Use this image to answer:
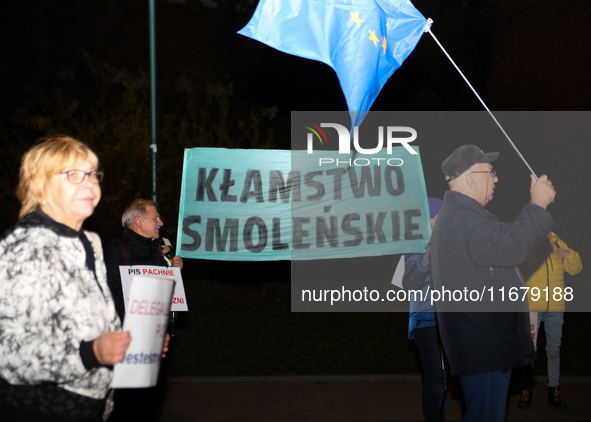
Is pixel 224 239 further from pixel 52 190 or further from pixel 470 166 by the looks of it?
pixel 52 190

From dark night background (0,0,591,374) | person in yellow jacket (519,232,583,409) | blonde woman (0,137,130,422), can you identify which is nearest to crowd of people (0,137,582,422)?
blonde woman (0,137,130,422)

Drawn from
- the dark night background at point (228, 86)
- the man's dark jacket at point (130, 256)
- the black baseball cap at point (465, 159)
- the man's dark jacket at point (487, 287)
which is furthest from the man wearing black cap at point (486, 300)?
the dark night background at point (228, 86)

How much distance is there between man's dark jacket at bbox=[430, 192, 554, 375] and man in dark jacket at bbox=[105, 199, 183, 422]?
2.55 meters

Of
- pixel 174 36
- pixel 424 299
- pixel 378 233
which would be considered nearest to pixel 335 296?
pixel 378 233

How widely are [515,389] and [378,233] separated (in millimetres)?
2748

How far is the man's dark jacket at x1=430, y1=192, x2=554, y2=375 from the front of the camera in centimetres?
320

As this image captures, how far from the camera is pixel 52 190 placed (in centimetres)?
242

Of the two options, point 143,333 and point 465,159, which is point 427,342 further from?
point 143,333

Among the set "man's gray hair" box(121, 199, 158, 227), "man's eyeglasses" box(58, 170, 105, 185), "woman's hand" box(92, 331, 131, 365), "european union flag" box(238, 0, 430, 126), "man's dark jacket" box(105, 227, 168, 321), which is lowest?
"woman's hand" box(92, 331, 131, 365)

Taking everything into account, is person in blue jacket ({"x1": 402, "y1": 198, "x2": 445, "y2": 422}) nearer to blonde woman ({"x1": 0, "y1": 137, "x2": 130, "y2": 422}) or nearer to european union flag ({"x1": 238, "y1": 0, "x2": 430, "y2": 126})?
european union flag ({"x1": 238, "y1": 0, "x2": 430, "y2": 126})

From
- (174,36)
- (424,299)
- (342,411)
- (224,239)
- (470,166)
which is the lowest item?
(342,411)

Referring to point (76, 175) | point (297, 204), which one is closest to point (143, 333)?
point (76, 175)

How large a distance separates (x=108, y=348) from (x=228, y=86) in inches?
698

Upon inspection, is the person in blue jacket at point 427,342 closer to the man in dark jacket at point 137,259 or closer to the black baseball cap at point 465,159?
the black baseball cap at point 465,159
